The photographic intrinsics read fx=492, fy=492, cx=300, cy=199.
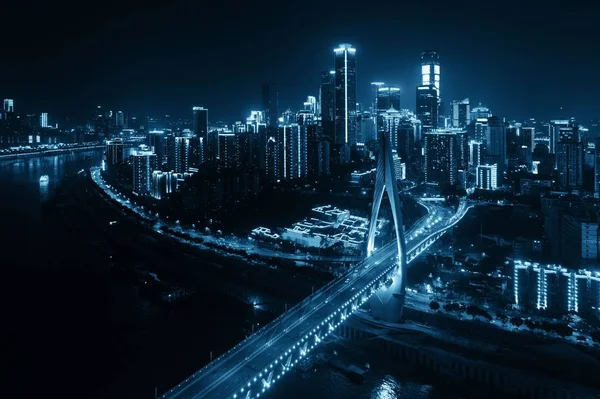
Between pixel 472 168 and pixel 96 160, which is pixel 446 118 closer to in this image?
pixel 472 168

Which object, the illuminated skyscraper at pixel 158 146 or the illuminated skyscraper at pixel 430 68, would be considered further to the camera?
the illuminated skyscraper at pixel 430 68

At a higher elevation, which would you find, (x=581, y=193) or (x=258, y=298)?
(x=581, y=193)

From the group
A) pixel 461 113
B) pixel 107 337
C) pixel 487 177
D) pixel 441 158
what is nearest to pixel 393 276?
pixel 107 337

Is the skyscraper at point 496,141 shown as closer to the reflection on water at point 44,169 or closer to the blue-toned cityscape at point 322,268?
the blue-toned cityscape at point 322,268

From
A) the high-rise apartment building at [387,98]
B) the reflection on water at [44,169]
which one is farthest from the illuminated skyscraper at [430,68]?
the reflection on water at [44,169]

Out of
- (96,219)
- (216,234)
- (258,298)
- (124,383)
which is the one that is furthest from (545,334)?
(96,219)

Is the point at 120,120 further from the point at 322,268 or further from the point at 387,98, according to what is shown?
the point at 322,268
